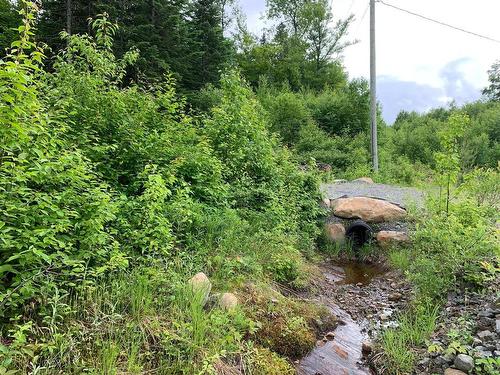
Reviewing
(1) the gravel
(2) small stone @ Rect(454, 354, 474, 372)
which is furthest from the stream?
(1) the gravel

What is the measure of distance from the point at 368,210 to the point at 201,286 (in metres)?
4.89

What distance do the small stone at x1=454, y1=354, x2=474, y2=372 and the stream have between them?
0.82m

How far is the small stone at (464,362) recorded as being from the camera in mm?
2787

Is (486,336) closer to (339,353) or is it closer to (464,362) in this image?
(464,362)

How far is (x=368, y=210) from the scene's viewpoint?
23.4 feet

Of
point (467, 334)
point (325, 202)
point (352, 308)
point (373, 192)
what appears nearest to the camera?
point (467, 334)

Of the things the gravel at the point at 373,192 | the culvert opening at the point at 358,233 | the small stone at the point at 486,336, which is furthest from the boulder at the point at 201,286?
the gravel at the point at 373,192

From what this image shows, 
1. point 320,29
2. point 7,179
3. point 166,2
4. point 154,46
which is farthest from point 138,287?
point 320,29

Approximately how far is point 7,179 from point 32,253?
57 cm

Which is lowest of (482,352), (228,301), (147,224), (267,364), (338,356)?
(338,356)

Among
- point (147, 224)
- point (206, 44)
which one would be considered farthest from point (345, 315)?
point (206, 44)

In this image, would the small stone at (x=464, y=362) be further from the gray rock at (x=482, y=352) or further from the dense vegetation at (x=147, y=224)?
the dense vegetation at (x=147, y=224)

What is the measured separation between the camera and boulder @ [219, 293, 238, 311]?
3270 millimetres

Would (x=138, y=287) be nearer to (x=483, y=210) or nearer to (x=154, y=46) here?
(x=483, y=210)
